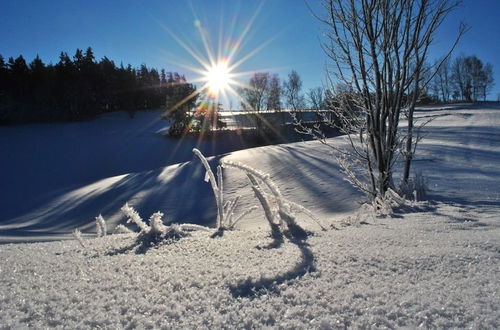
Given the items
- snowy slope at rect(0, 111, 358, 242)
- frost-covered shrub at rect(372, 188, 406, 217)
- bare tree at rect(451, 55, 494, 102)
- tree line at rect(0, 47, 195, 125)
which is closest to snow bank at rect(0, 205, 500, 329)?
frost-covered shrub at rect(372, 188, 406, 217)

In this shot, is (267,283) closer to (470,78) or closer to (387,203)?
(387,203)

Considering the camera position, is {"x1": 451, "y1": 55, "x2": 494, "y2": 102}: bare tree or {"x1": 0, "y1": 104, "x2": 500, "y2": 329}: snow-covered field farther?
{"x1": 451, "y1": 55, "x2": 494, "y2": 102}: bare tree

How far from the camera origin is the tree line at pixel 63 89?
31016mm

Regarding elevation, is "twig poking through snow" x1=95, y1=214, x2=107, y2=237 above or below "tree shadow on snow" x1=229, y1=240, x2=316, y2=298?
below

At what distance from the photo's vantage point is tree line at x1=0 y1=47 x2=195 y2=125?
3102cm

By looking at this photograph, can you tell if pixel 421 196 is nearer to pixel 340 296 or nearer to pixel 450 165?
pixel 340 296

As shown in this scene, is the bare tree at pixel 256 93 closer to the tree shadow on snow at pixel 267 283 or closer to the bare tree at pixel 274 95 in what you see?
the bare tree at pixel 274 95

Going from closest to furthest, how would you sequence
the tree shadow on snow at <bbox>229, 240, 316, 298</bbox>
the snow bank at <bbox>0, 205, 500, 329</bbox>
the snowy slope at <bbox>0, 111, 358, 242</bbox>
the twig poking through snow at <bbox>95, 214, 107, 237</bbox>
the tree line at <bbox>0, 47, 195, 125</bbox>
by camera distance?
the snow bank at <bbox>0, 205, 500, 329</bbox> → the tree shadow on snow at <bbox>229, 240, 316, 298</bbox> → the twig poking through snow at <bbox>95, 214, 107, 237</bbox> → the snowy slope at <bbox>0, 111, 358, 242</bbox> → the tree line at <bbox>0, 47, 195, 125</bbox>

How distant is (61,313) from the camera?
3.23 feet

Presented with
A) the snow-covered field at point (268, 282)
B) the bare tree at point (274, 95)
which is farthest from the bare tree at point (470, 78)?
the snow-covered field at point (268, 282)

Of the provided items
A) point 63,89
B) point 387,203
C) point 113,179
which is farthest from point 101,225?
point 63,89

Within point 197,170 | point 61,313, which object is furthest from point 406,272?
point 197,170

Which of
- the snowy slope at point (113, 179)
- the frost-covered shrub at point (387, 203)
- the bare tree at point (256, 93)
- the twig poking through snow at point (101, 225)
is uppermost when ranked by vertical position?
the bare tree at point (256, 93)

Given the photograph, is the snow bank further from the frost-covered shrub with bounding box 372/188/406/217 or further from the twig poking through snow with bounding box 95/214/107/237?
the frost-covered shrub with bounding box 372/188/406/217
